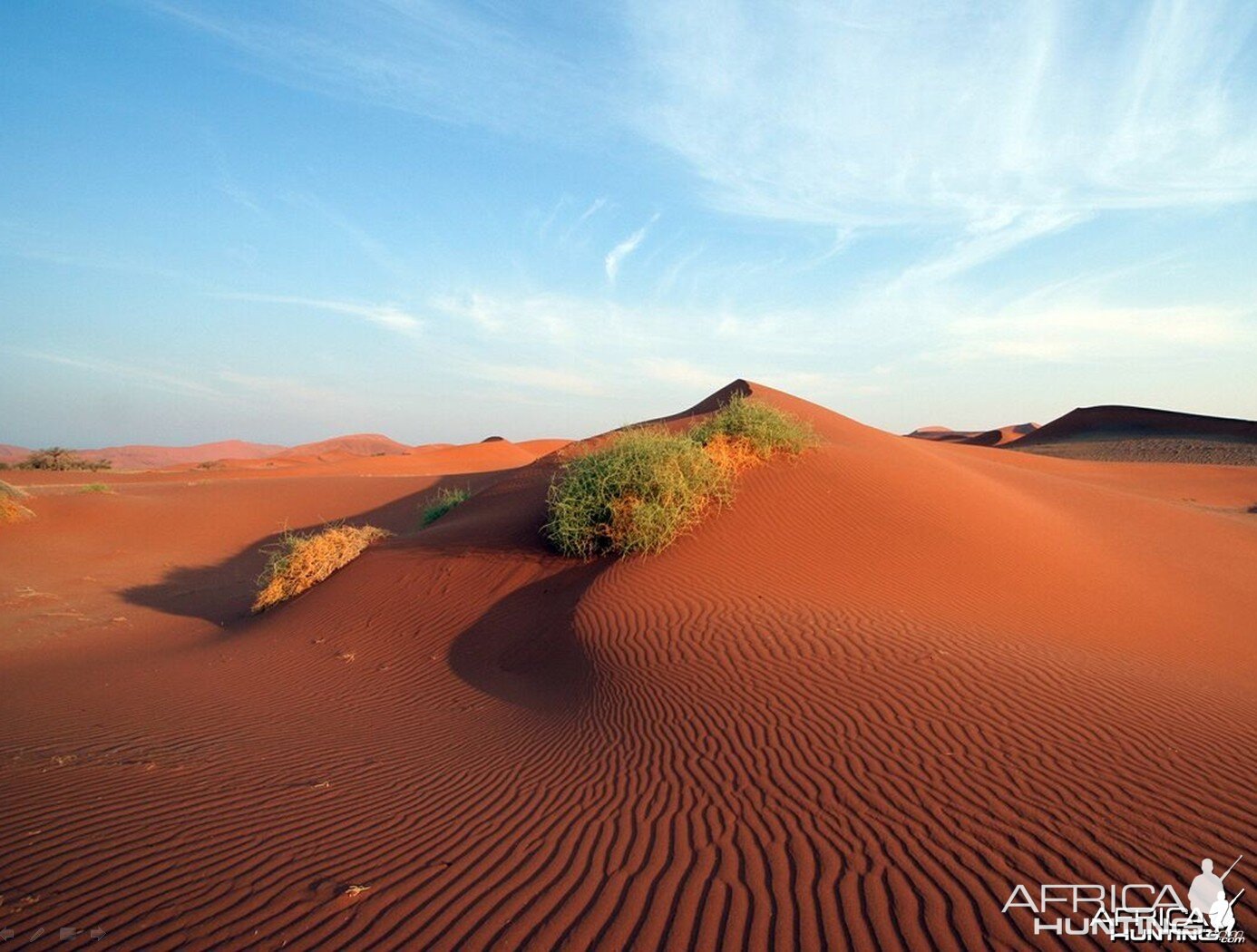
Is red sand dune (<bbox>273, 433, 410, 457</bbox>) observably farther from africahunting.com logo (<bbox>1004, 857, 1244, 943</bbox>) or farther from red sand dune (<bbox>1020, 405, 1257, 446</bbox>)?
africahunting.com logo (<bbox>1004, 857, 1244, 943</bbox>)

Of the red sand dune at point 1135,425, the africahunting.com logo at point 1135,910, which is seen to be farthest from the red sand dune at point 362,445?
the africahunting.com logo at point 1135,910

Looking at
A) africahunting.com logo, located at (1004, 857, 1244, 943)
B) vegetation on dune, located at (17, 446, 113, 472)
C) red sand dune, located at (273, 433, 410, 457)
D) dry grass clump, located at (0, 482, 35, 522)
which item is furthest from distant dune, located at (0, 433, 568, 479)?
africahunting.com logo, located at (1004, 857, 1244, 943)

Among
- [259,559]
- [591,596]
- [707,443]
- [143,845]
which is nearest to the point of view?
[143,845]

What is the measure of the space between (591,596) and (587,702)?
233cm

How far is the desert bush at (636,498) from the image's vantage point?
9.69 m

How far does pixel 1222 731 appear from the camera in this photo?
516 cm

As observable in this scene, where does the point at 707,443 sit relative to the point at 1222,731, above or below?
above

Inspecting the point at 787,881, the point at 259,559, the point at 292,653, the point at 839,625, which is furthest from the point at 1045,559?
the point at 259,559

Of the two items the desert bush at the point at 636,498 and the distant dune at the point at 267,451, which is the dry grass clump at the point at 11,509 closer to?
the desert bush at the point at 636,498

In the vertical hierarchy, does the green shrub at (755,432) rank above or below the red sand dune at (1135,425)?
below

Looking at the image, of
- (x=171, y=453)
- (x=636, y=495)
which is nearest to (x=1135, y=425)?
(x=636, y=495)

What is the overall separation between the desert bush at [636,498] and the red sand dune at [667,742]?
470 millimetres

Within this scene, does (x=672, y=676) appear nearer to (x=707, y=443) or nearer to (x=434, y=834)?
(x=434, y=834)

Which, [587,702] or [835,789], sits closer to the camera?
[835,789]
